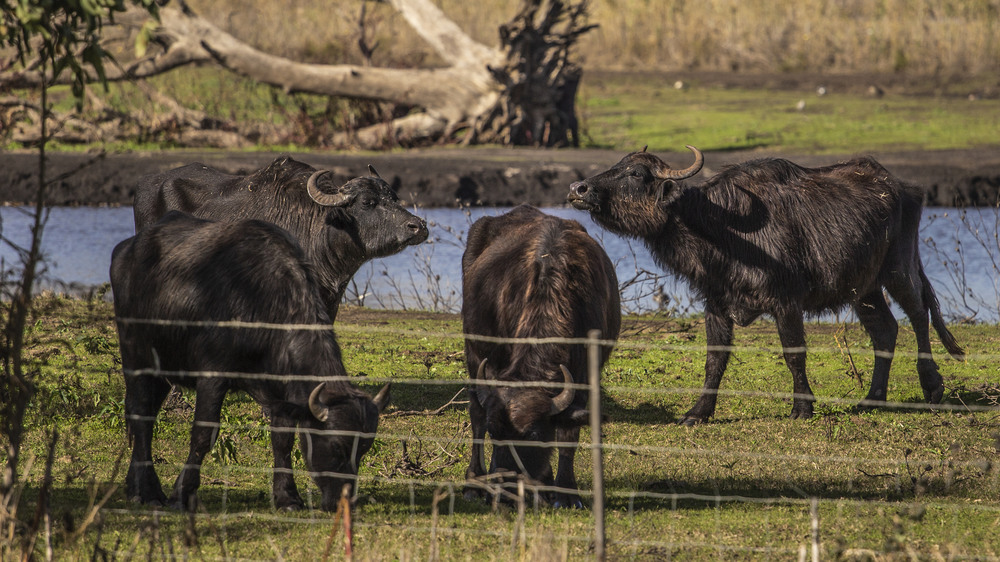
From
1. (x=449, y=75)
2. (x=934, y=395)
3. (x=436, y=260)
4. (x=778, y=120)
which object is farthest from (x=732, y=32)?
(x=934, y=395)

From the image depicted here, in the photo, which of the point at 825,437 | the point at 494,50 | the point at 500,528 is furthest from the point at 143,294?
the point at 494,50

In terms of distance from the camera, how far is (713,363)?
9.18 m

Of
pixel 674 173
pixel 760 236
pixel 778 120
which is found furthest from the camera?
pixel 778 120

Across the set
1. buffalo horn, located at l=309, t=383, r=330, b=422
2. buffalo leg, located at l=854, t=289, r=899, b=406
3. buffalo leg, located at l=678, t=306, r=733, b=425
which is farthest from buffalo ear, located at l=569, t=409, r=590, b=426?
buffalo leg, located at l=854, t=289, r=899, b=406

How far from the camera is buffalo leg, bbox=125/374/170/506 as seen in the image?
21.8ft

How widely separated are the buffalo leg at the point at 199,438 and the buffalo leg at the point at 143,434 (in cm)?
19

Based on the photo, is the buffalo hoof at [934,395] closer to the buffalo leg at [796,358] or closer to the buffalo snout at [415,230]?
the buffalo leg at [796,358]

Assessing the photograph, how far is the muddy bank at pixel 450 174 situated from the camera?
20375 millimetres

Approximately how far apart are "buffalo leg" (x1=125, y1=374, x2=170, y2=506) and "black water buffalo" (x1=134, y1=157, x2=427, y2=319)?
7.65 feet

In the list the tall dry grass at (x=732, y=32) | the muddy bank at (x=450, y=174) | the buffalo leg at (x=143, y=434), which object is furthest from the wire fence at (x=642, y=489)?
the tall dry grass at (x=732, y=32)

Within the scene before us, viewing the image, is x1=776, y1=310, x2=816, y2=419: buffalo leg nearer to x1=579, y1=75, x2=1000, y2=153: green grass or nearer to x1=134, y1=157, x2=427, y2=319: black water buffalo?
x1=134, y1=157, x2=427, y2=319: black water buffalo

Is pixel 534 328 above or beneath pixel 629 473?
above

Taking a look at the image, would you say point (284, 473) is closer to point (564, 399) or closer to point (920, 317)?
point (564, 399)

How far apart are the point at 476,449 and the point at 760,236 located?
3351mm
